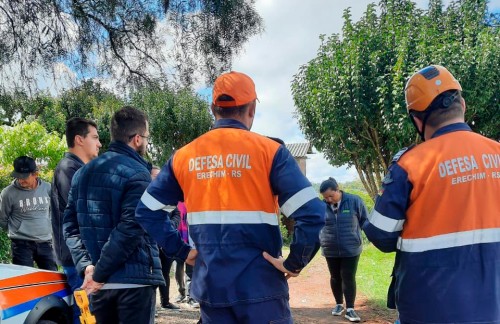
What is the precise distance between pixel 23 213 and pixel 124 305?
3781 mm

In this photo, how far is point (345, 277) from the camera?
6.70 m

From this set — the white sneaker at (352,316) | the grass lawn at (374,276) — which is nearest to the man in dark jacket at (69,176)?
the white sneaker at (352,316)

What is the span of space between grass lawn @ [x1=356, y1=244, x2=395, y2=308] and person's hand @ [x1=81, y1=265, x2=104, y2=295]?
230 inches

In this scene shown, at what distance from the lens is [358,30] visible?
1448 centimetres

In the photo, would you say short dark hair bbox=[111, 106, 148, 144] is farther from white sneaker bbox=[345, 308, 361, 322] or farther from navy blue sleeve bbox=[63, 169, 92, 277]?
white sneaker bbox=[345, 308, 361, 322]

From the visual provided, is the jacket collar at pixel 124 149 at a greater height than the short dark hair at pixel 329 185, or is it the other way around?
the short dark hair at pixel 329 185

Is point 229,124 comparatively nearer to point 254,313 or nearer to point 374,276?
point 254,313

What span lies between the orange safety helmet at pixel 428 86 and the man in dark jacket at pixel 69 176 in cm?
257

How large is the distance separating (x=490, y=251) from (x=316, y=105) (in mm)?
13092

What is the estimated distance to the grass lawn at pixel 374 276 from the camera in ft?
27.4

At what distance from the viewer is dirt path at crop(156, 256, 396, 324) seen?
6.81m

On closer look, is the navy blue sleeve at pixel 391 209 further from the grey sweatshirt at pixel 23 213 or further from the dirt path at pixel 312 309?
the grey sweatshirt at pixel 23 213

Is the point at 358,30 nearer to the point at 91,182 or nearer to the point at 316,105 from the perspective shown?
the point at 316,105

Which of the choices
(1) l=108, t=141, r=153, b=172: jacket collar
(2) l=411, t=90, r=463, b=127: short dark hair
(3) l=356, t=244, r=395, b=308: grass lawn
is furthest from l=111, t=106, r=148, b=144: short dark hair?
(3) l=356, t=244, r=395, b=308: grass lawn
